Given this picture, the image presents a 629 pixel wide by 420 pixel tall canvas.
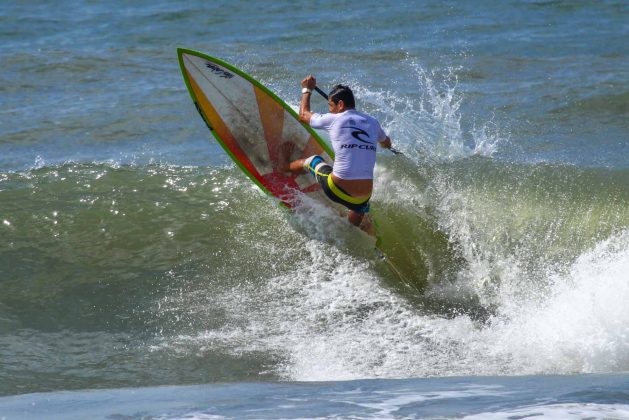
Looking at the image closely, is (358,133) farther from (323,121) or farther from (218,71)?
(218,71)

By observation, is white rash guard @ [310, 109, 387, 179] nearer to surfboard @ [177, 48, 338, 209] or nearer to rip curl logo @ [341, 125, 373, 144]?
rip curl logo @ [341, 125, 373, 144]

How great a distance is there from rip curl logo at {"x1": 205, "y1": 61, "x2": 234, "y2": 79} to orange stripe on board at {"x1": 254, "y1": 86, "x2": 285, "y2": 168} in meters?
0.29

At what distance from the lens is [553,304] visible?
22.2ft

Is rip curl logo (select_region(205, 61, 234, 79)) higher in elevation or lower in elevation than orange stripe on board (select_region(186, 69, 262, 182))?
higher

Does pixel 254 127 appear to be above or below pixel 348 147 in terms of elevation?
above

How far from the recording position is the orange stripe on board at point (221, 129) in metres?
8.62

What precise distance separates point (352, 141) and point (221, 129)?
5.32 feet

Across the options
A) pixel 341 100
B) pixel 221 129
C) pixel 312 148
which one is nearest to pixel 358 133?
pixel 341 100

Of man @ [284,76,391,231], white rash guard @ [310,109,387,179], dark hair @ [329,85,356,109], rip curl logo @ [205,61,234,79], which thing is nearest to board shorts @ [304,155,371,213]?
man @ [284,76,391,231]

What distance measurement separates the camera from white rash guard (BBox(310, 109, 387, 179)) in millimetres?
7660

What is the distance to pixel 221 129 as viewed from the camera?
8.70 metres

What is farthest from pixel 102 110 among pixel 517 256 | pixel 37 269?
pixel 517 256

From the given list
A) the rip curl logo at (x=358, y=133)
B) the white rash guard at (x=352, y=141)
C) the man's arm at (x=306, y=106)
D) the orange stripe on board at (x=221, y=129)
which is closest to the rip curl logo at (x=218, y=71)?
the orange stripe on board at (x=221, y=129)

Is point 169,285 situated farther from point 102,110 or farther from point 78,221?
point 102,110
